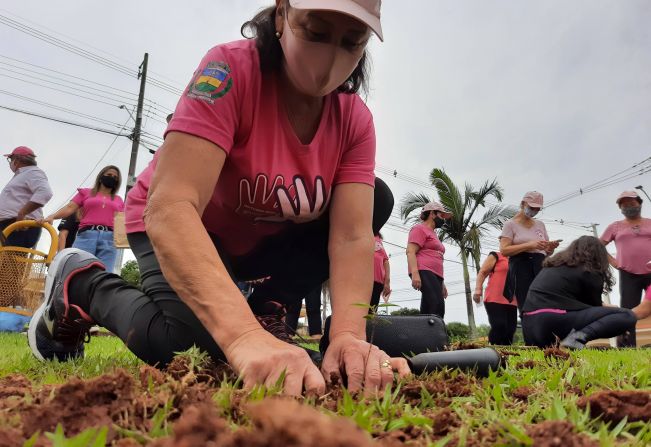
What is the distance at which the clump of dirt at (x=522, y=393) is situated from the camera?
135 centimetres

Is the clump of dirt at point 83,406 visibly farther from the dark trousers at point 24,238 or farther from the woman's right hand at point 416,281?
the woman's right hand at point 416,281

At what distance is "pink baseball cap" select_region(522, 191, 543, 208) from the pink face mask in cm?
562

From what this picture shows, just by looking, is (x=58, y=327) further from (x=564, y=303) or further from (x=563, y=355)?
(x=564, y=303)

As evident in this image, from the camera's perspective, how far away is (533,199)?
22.7 ft

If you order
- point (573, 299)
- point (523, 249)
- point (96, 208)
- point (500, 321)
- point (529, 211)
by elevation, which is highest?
point (529, 211)

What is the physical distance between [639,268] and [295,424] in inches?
278

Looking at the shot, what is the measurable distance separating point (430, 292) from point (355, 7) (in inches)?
227

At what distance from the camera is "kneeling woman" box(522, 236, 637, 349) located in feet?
16.9

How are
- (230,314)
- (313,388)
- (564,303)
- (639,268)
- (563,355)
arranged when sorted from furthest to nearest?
(639,268)
(564,303)
(563,355)
(230,314)
(313,388)

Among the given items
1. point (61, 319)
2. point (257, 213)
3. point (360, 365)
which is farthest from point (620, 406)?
point (61, 319)

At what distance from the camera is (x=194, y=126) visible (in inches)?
64.9

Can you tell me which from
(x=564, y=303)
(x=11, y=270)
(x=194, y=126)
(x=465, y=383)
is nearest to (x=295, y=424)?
(x=465, y=383)

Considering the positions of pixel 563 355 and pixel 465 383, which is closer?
pixel 465 383

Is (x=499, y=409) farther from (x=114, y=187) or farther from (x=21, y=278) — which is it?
(x=114, y=187)
